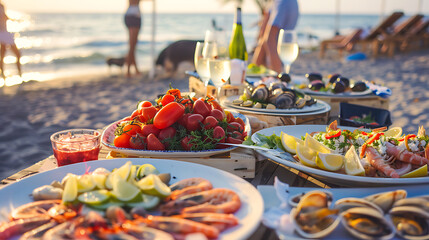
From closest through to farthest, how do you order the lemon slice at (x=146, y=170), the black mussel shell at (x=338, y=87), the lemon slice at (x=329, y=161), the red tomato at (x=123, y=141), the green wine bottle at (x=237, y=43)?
the lemon slice at (x=146, y=170) → the lemon slice at (x=329, y=161) → the red tomato at (x=123, y=141) → the black mussel shell at (x=338, y=87) → the green wine bottle at (x=237, y=43)

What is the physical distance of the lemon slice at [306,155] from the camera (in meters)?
1.20

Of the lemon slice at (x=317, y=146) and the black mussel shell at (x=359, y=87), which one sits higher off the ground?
the black mussel shell at (x=359, y=87)

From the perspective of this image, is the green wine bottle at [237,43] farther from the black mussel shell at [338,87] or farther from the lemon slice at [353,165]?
the lemon slice at [353,165]

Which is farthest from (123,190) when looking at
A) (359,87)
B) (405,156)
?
(359,87)

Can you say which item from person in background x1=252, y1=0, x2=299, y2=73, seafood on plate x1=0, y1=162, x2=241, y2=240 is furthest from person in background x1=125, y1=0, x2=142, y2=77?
seafood on plate x1=0, y1=162, x2=241, y2=240

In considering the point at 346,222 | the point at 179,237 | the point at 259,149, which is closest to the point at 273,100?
the point at 259,149

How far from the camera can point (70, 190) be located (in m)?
0.88

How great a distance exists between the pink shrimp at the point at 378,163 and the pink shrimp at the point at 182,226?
650 mm

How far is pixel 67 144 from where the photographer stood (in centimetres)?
125

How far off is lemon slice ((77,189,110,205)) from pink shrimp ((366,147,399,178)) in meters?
0.84

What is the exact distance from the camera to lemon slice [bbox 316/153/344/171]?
1.16 meters

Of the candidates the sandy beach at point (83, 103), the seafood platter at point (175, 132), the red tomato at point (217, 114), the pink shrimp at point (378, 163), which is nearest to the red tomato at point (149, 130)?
the seafood platter at point (175, 132)

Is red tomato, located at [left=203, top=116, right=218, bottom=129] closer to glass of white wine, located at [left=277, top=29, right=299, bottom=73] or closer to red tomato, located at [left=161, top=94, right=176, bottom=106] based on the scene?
red tomato, located at [left=161, top=94, right=176, bottom=106]

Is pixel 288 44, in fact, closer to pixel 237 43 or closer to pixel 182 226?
pixel 237 43
